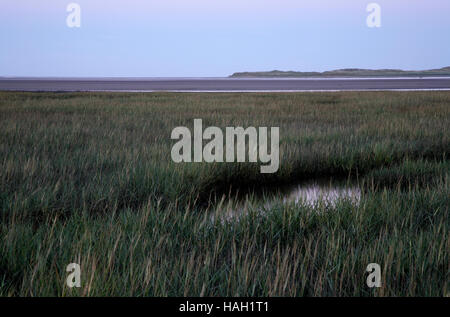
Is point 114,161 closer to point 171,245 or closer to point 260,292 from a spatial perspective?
point 171,245

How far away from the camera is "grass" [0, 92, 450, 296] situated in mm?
2070

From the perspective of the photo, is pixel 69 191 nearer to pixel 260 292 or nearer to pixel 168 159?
pixel 168 159

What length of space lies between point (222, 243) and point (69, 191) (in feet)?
6.43

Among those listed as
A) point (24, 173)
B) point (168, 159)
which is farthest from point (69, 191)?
point (168, 159)

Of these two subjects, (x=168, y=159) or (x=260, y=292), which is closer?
(x=260, y=292)

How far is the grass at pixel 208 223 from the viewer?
207 centimetres

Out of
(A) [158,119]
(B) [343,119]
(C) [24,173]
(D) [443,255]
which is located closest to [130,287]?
(D) [443,255]

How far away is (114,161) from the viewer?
5.16 metres

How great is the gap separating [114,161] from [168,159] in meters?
0.73

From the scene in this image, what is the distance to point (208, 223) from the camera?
3021mm

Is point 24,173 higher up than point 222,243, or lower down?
higher up
